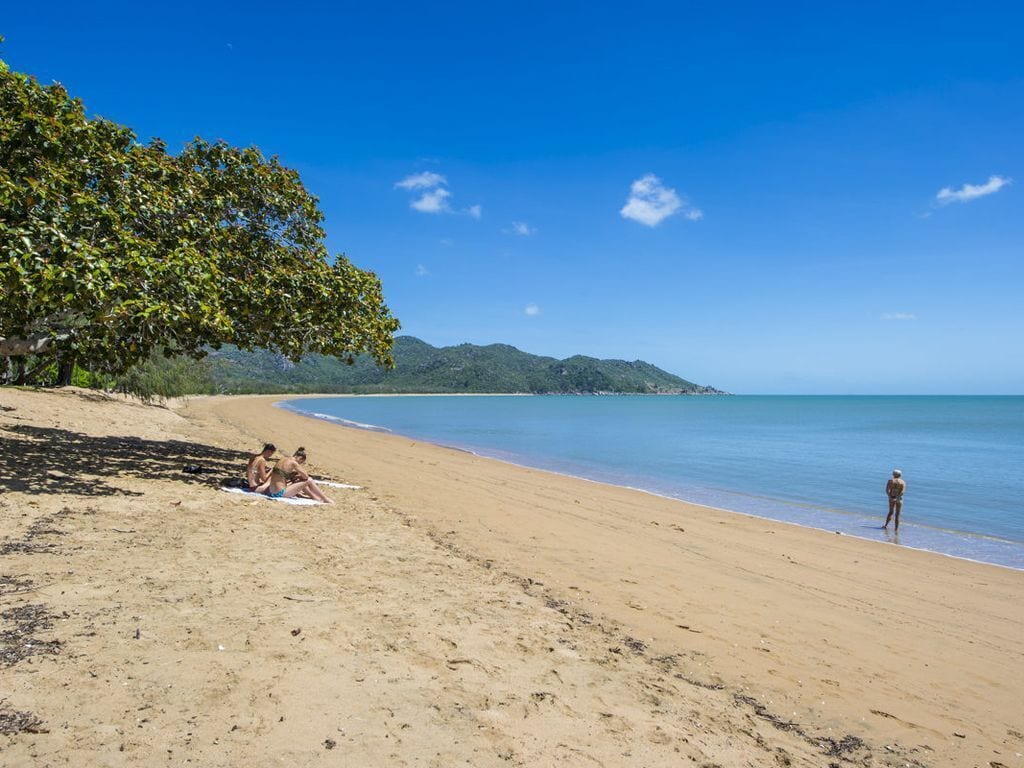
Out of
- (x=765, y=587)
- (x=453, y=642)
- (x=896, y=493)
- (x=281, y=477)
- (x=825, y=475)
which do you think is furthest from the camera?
(x=825, y=475)

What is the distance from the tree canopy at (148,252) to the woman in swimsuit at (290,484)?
101 inches

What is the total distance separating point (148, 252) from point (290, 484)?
4.27m

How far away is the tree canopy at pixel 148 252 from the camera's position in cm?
775

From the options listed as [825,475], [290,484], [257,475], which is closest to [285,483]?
[290,484]

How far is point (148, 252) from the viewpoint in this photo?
350 inches

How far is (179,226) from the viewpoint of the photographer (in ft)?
33.6

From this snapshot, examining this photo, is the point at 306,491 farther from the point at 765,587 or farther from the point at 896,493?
the point at 896,493

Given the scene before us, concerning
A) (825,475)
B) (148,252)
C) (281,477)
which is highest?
(148,252)

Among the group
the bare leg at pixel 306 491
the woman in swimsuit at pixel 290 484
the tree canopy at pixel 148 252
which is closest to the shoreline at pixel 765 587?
the bare leg at pixel 306 491

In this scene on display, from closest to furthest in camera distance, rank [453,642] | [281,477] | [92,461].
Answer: [453,642]
[281,477]
[92,461]

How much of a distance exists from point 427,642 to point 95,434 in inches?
628

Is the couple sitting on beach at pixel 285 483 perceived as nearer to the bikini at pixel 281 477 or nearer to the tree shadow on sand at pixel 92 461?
the bikini at pixel 281 477

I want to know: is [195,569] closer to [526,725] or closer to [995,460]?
[526,725]

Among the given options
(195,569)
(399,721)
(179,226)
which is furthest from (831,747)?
(179,226)
